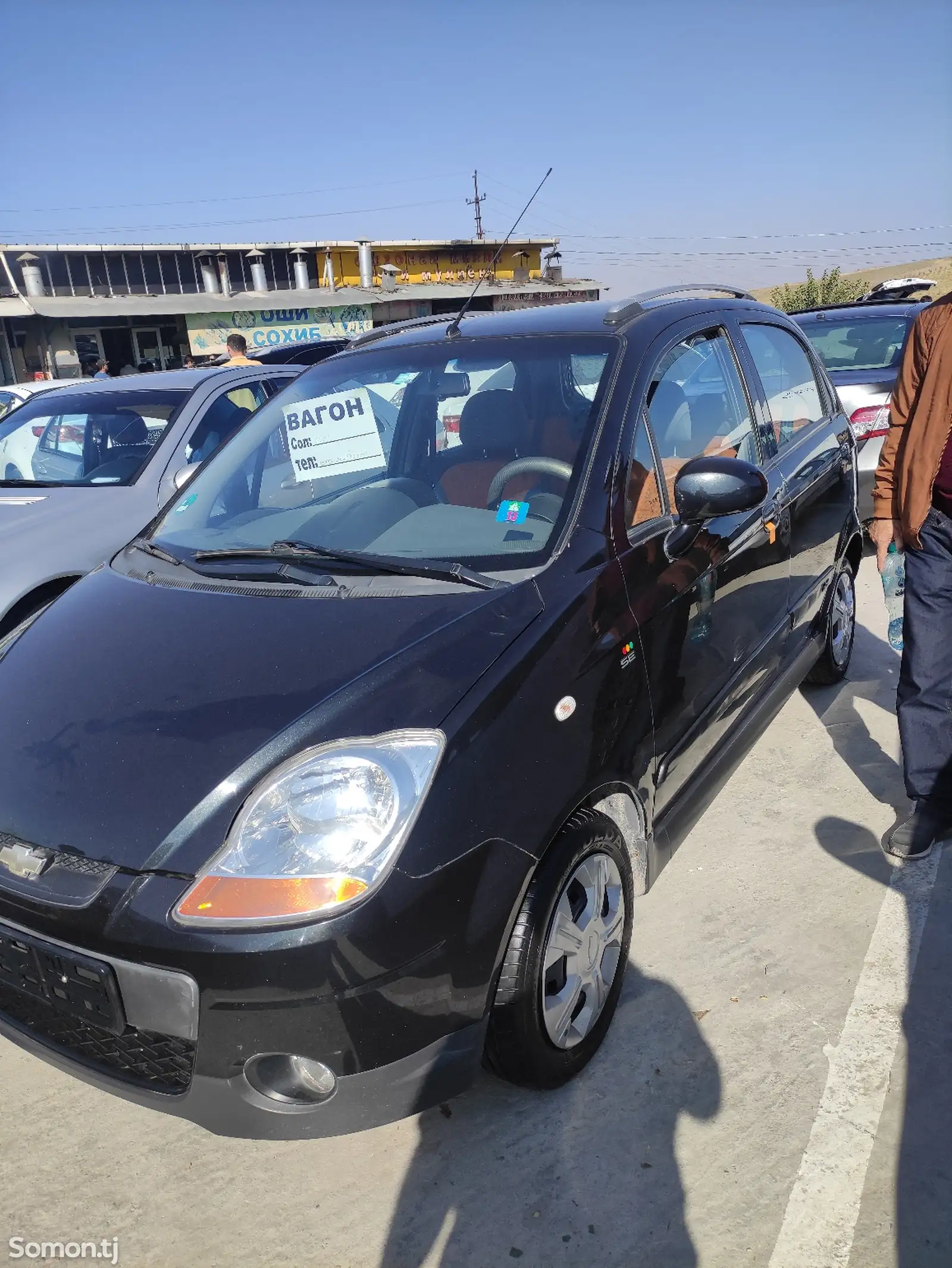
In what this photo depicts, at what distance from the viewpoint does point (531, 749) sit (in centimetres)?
200

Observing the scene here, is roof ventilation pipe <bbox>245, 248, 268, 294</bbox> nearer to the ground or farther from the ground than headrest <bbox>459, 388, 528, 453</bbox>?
farther from the ground

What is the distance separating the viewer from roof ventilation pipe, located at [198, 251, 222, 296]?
3161 cm

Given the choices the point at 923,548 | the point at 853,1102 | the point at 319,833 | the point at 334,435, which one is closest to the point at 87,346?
the point at 334,435

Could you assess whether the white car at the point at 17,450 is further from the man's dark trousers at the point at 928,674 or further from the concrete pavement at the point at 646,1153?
the man's dark trousers at the point at 928,674

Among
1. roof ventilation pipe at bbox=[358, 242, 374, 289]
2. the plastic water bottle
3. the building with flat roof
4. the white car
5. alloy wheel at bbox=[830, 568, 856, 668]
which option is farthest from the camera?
roof ventilation pipe at bbox=[358, 242, 374, 289]

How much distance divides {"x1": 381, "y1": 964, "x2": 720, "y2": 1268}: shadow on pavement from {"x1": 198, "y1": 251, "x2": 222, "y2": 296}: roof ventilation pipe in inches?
1286

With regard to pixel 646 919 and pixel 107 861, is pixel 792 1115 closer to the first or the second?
pixel 646 919

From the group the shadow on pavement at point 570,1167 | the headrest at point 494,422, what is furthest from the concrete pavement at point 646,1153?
the headrest at point 494,422

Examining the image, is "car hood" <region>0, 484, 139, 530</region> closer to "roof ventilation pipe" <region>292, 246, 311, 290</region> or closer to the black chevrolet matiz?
the black chevrolet matiz

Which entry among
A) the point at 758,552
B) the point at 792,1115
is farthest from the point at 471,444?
the point at 792,1115

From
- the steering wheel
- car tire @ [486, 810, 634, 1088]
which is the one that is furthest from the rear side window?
car tire @ [486, 810, 634, 1088]

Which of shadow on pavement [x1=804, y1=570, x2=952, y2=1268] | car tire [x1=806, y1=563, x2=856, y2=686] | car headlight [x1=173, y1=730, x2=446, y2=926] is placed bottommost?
shadow on pavement [x1=804, y1=570, x2=952, y2=1268]

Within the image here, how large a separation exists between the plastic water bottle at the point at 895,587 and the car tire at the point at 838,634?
0.80 metres

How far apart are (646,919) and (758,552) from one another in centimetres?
132
